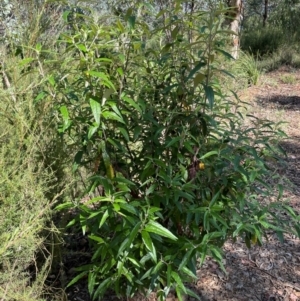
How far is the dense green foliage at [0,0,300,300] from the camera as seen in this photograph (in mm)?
1681

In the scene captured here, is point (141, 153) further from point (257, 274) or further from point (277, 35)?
point (277, 35)

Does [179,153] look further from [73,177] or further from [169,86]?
[73,177]

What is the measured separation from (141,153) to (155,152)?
0.35ft

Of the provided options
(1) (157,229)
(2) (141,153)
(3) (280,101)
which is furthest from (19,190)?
(3) (280,101)

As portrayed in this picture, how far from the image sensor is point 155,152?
6.08 ft

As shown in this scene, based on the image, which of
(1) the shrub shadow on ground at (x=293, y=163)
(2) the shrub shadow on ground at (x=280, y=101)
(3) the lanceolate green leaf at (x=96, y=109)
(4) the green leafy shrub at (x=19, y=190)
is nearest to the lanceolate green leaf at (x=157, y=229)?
(3) the lanceolate green leaf at (x=96, y=109)

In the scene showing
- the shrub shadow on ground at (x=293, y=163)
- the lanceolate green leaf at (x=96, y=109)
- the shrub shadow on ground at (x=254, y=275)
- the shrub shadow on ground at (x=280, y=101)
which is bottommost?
the shrub shadow on ground at (x=254, y=275)

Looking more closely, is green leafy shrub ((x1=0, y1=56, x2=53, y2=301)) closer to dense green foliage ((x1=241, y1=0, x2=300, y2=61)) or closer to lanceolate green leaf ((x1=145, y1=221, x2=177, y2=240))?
lanceolate green leaf ((x1=145, y1=221, x2=177, y2=240))

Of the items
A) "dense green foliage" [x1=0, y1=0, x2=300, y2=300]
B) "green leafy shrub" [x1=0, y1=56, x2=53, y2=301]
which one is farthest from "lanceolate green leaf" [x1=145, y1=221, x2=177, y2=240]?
"green leafy shrub" [x1=0, y1=56, x2=53, y2=301]

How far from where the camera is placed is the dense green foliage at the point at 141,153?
66.2 inches

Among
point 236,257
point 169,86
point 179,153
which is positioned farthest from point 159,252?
point 236,257

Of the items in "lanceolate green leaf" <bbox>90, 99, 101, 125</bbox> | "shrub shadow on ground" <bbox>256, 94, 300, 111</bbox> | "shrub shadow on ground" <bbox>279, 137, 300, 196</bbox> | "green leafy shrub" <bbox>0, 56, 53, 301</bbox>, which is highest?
"lanceolate green leaf" <bbox>90, 99, 101, 125</bbox>

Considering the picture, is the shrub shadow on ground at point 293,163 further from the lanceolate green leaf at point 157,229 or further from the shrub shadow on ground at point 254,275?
the lanceolate green leaf at point 157,229

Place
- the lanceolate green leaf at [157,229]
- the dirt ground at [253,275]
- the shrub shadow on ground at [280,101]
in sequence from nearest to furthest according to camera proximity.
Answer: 1. the lanceolate green leaf at [157,229]
2. the dirt ground at [253,275]
3. the shrub shadow on ground at [280,101]
